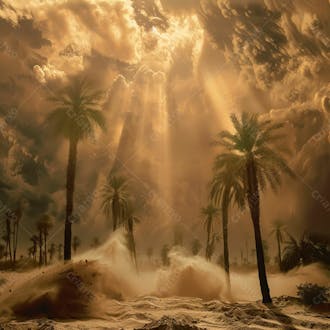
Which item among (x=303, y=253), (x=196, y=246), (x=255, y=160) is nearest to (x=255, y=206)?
(x=255, y=160)

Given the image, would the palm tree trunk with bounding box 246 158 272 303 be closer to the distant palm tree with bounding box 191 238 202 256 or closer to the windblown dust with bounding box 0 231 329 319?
the windblown dust with bounding box 0 231 329 319

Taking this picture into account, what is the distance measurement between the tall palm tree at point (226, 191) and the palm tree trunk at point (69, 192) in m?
11.4

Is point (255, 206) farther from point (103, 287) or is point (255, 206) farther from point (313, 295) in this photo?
point (103, 287)

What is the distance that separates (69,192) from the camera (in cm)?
3244

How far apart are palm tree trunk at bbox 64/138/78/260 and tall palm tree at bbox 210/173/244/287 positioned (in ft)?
37.3

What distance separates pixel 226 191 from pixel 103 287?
48.1 ft

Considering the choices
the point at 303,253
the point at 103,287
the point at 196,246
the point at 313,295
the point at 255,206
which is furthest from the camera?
the point at 196,246

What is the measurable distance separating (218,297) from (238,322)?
15.5 m

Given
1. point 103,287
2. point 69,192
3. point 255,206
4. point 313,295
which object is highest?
point 69,192

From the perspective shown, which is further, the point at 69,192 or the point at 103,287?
the point at 69,192

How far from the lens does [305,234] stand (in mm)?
52875

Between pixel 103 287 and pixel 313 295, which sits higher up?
pixel 103 287

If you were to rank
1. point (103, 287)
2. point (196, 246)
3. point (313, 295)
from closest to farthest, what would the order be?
point (313, 295) → point (103, 287) → point (196, 246)

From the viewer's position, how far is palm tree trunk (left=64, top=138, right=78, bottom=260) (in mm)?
30688
